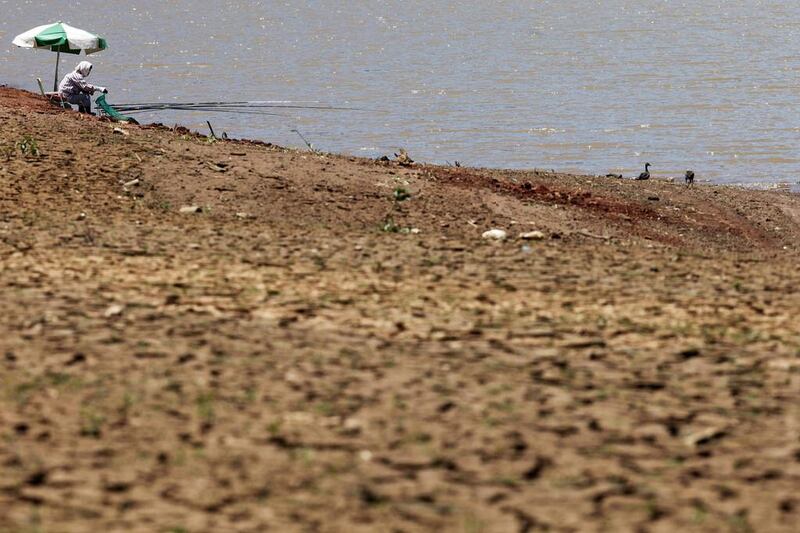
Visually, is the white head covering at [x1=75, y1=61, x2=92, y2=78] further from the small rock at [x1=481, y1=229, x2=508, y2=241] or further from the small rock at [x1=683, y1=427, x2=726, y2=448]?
the small rock at [x1=683, y1=427, x2=726, y2=448]

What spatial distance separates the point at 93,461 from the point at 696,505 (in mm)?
Result: 2571

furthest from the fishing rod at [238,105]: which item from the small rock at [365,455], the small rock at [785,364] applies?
the small rock at [365,455]

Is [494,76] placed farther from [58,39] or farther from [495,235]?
[495,235]

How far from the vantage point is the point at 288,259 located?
374 inches

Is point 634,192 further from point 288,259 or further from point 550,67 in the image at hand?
point 550,67

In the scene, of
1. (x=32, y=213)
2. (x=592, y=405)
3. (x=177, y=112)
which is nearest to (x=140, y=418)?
(x=592, y=405)

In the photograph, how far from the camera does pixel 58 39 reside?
2650 centimetres

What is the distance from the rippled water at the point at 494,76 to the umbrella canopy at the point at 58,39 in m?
4.41

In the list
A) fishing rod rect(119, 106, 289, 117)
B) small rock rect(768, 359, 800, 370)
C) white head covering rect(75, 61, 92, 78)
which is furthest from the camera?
fishing rod rect(119, 106, 289, 117)

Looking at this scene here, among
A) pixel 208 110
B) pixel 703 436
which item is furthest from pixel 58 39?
pixel 703 436

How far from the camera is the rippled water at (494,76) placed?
29.4m

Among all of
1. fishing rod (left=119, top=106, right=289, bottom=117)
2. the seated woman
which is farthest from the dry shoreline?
fishing rod (left=119, top=106, right=289, bottom=117)

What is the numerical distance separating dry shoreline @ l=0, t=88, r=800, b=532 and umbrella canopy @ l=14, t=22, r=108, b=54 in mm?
15396

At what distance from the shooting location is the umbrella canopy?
26.6 m
